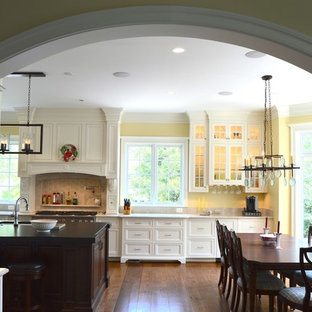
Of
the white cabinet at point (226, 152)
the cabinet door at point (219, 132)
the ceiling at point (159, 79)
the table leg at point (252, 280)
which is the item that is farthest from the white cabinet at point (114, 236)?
the table leg at point (252, 280)

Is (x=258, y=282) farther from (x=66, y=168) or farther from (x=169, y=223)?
(x=66, y=168)

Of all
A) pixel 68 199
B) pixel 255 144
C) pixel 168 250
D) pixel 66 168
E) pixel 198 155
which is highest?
pixel 255 144

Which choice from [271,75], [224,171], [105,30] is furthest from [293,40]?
[224,171]

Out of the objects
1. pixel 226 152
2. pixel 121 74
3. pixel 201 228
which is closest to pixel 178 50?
pixel 121 74

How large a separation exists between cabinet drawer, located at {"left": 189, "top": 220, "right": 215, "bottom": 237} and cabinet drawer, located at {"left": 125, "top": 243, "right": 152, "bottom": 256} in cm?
85

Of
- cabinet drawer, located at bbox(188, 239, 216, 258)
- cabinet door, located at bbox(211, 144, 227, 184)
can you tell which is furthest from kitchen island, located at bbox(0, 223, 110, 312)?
cabinet door, located at bbox(211, 144, 227, 184)

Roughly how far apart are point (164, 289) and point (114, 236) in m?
2.00

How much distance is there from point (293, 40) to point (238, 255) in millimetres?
2622

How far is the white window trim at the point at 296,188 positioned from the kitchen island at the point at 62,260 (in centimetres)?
391

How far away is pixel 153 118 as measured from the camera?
25.1 feet

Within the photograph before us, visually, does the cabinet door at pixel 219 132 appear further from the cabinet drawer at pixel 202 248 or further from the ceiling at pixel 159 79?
the cabinet drawer at pixel 202 248

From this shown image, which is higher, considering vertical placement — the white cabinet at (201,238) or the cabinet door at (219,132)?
the cabinet door at (219,132)

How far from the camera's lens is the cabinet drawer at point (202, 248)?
7000mm

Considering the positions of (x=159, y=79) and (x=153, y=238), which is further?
(x=153, y=238)
